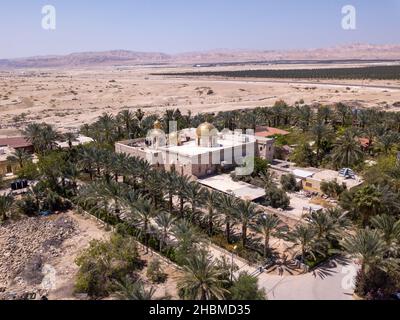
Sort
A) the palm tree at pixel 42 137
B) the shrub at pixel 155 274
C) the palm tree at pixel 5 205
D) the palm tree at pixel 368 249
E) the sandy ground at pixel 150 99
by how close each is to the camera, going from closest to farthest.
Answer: the palm tree at pixel 368 249
the shrub at pixel 155 274
the palm tree at pixel 5 205
the palm tree at pixel 42 137
the sandy ground at pixel 150 99

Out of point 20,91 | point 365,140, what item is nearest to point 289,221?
point 365,140

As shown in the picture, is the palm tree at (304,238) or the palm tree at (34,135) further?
the palm tree at (34,135)

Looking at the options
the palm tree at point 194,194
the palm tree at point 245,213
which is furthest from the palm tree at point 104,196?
the palm tree at point 245,213

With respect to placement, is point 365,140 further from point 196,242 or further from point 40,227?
point 40,227

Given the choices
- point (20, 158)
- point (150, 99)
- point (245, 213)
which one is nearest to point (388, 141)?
point (245, 213)

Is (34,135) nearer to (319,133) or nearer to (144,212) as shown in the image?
(144,212)

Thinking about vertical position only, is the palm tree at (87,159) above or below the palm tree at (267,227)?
above

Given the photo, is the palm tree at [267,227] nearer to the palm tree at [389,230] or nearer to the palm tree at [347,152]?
the palm tree at [389,230]
